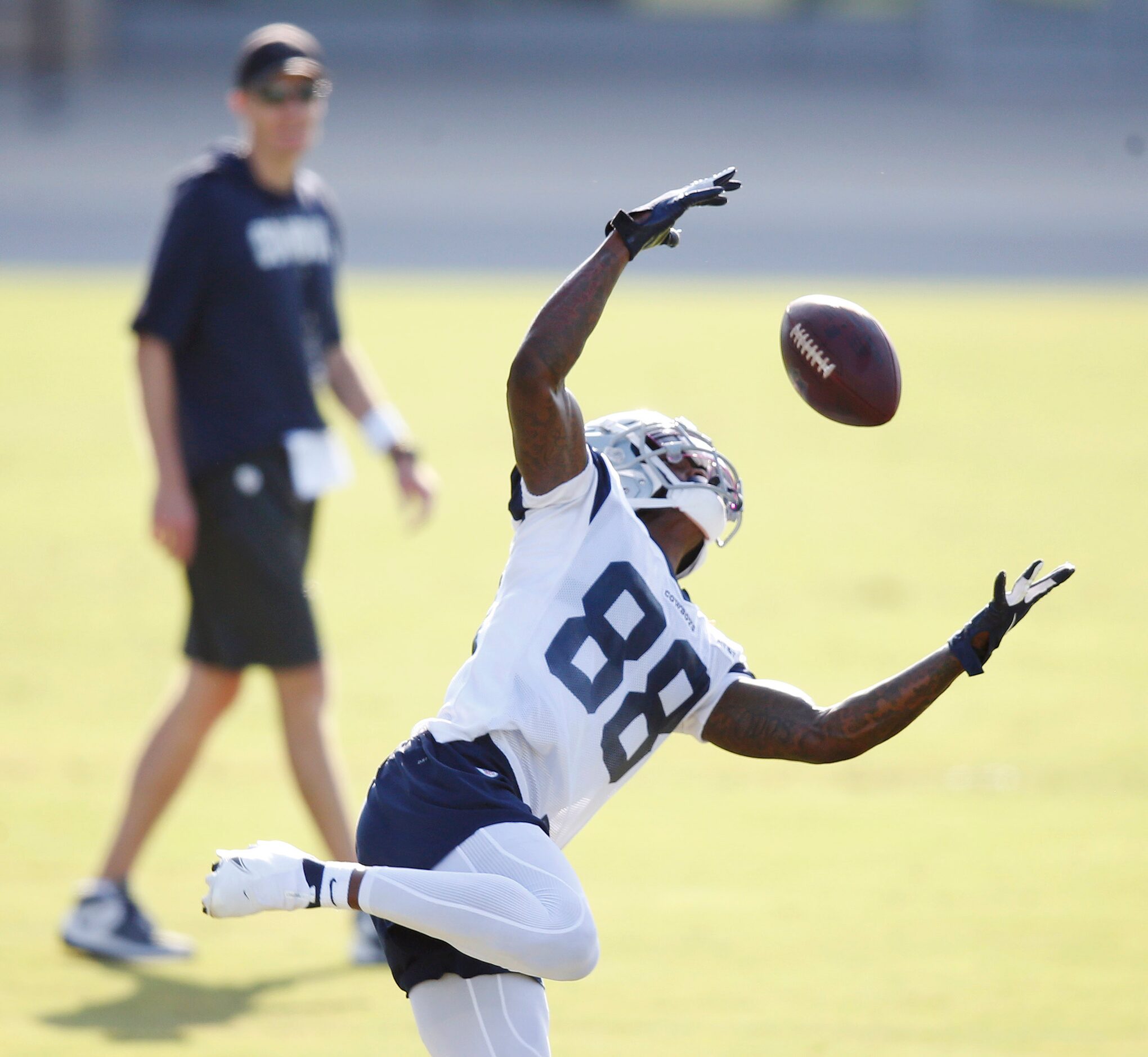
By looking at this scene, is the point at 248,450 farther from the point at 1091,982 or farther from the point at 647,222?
the point at 1091,982

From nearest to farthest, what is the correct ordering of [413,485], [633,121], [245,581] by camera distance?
[245,581]
[413,485]
[633,121]

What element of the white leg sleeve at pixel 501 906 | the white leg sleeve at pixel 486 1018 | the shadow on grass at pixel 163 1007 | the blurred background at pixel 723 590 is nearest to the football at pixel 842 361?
the white leg sleeve at pixel 501 906

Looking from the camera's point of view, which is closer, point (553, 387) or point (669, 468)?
point (553, 387)

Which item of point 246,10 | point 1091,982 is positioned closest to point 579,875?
point 1091,982

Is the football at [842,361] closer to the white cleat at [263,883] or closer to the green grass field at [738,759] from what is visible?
the white cleat at [263,883]

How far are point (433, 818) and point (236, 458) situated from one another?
2.12 metres

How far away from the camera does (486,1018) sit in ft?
9.81

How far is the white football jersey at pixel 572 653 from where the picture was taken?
304cm

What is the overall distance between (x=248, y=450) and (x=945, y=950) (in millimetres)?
2386

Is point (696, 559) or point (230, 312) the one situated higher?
point (230, 312)

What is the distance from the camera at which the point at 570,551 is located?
10.1ft

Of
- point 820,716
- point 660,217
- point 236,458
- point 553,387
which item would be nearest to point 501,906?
point 820,716

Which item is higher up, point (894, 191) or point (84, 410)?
point (894, 191)

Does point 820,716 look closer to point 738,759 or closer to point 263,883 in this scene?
point 263,883
